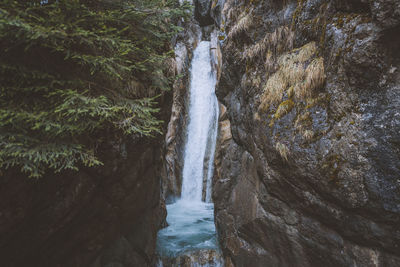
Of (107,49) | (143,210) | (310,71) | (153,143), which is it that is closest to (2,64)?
(107,49)

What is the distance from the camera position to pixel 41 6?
2.82 metres

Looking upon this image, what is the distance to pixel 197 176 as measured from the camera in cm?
1577

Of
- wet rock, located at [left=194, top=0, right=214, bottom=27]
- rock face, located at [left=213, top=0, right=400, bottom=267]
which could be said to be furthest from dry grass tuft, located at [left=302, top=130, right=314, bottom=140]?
wet rock, located at [left=194, top=0, right=214, bottom=27]

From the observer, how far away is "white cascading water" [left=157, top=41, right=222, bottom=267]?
867 cm

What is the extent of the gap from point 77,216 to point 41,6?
11.2ft

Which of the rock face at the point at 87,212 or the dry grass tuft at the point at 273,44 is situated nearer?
the rock face at the point at 87,212

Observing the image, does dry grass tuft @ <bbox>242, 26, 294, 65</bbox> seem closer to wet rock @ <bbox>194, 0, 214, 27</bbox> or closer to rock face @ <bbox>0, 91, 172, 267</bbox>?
rock face @ <bbox>0, 91, 172, 267</bbox>

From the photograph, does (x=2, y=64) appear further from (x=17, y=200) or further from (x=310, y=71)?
(x=310, y=71)

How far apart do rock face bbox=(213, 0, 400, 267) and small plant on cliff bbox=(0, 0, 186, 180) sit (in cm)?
303

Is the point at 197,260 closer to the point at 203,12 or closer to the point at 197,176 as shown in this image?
the point at 197,176

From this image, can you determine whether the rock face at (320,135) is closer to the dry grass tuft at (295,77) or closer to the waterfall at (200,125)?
the dry grass tuft at (295,77)

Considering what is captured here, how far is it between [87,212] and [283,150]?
4139 millimetres

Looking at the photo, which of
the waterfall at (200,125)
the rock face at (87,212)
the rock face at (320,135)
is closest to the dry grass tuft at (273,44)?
the rock face at (320,135)

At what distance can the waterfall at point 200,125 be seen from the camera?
51.1 feet
